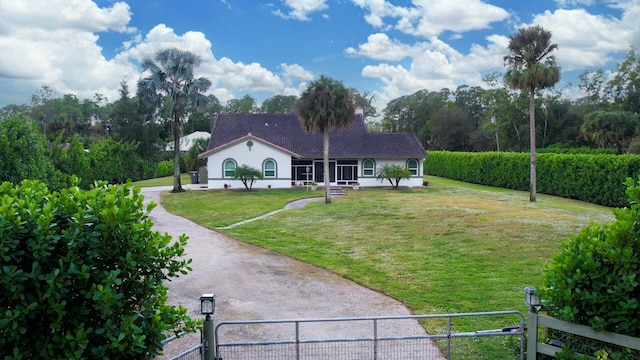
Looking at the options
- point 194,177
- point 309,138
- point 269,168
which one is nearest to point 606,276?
point 269,168

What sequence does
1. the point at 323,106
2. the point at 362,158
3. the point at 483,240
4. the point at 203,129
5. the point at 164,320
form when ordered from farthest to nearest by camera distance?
the point at 203,129 → the point at 362,158 → the point at 323,106 → the point at 483,240 → the point at 164,320

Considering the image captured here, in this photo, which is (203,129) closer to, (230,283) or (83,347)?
(230,283)

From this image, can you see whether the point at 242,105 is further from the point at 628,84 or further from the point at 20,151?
the point at 20,151

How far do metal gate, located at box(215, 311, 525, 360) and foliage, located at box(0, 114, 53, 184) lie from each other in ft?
41.9

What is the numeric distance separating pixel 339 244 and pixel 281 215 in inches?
282

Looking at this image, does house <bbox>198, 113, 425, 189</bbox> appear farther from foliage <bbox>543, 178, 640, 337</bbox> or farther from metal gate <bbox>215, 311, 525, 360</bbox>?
foliage <bbox>543, 178, 640, 337</bbox>

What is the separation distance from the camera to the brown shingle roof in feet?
124

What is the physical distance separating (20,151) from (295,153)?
70.1 feet

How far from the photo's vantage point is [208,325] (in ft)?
18.4

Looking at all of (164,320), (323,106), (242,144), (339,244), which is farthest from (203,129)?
(164,320)

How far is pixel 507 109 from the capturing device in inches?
2395

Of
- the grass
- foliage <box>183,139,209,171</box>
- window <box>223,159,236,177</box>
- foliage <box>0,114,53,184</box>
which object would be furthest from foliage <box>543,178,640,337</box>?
foliage <box>183,139,209,171</box>

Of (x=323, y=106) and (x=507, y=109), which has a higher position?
(x=507, y=109)

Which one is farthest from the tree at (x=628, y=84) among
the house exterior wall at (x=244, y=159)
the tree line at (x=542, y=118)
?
the house exterior wall at (x=244, y=159)
